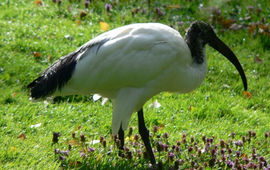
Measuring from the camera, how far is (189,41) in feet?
14.5

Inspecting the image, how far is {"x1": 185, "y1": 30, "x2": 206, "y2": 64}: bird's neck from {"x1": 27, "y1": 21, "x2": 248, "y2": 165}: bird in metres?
0.13

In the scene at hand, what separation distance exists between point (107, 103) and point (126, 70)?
147 cm

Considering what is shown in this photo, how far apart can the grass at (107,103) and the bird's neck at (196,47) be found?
39cm

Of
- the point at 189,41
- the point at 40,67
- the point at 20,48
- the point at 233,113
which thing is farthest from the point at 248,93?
the point at 20,48

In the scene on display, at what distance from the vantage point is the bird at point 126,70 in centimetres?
396

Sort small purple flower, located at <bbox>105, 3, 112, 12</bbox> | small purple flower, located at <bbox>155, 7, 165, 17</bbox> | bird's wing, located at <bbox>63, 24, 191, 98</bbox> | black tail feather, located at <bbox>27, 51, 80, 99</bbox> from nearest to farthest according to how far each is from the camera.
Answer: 1. bird's wing, located at <bbox>63, 24, 191, 98</bbox>
2. black tail feather, located at <bbox>27, 51, 80, 99</bbox>
3. small purple flower, located at <bbox>105, 3, 112, 12</bbox>
4. small purple flower, located at <bbox>155, 7, 165, 17</bbox>

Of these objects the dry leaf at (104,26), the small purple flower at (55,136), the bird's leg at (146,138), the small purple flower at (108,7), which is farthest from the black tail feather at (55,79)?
the small purple flower at (108,7)

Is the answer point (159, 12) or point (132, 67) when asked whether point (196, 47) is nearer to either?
point (132, 67)

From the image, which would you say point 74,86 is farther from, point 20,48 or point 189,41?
point 20,48

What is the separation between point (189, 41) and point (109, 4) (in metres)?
3.67

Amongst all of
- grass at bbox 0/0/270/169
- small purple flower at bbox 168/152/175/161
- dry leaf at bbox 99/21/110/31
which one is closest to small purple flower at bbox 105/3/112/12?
grass at bbox 0/0/270/169

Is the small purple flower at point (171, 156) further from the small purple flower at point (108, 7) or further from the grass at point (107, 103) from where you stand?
the small purple flower at point (108, 7)

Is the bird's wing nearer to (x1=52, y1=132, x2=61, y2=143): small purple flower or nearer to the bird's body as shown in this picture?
the bird's body

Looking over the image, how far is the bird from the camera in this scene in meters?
3.96
